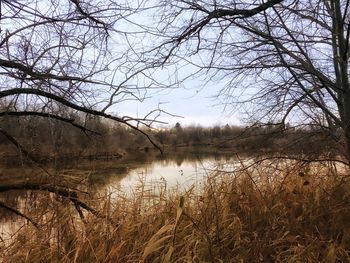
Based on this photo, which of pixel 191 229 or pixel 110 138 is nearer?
pixel 191 229

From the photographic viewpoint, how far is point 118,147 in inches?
179

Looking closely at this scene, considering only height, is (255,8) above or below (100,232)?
above

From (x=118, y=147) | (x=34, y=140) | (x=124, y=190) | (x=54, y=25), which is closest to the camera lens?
(x=54, y=25)

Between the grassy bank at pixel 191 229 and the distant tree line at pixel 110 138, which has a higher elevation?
the distant tree line at pixel 110 138

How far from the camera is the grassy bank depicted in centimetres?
342

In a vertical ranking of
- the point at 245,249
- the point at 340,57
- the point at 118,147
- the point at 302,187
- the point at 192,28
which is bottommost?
the point at 245,249

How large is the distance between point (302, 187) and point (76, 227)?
9.75ft

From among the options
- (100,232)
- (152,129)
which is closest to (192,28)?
(152,129)

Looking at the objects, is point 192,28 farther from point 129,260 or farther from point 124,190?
point 129,260

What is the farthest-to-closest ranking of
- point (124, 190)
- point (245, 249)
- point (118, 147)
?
point (124, 190)
point (118, 147)
point (245, 249)

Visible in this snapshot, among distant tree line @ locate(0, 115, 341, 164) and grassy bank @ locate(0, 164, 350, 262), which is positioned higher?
distant tree line @ locate(0, 115, 341, 164)

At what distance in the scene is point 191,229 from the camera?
155 inches

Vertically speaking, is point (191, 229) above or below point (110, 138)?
below

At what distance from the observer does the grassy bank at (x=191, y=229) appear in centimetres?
342
